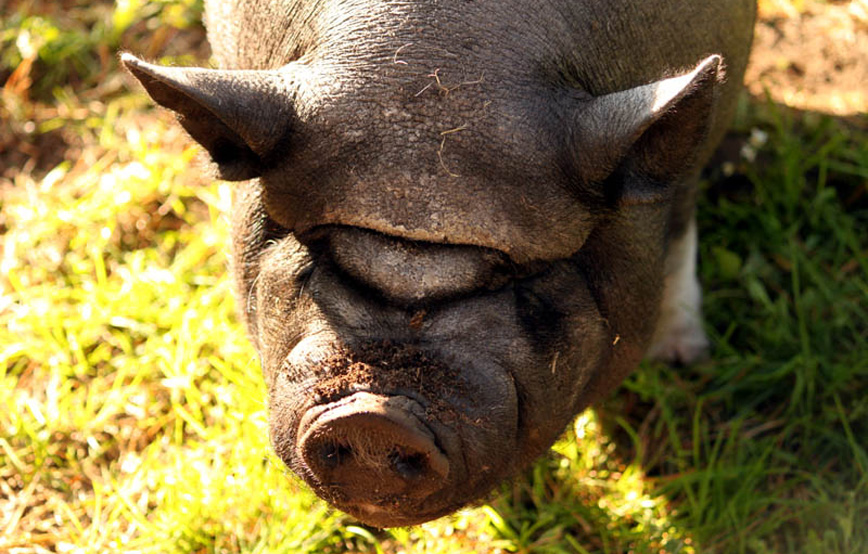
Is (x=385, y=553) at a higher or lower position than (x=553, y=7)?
lower

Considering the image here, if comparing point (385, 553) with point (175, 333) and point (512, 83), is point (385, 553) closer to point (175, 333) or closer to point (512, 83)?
point (175, 333)

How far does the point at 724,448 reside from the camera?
4.79 m

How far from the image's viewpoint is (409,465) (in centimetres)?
306

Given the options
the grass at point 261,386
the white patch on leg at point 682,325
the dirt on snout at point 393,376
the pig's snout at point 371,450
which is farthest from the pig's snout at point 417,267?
the white patch on leg at point 682,325

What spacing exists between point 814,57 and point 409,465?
184 inches

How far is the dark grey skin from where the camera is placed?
3047 mm

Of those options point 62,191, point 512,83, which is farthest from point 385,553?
point 62,191

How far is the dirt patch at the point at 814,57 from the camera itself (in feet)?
20.4

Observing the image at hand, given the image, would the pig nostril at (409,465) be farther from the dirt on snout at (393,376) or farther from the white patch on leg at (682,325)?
the white patch on leg at (682,325)

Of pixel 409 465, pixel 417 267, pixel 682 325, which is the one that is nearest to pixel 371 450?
pixel 409 465

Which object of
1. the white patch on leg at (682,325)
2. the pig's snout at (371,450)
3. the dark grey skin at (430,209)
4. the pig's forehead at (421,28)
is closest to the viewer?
the pig's snout at (371,450)

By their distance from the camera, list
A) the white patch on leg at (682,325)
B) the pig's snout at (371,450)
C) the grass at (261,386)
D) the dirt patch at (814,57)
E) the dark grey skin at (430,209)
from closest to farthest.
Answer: the pig's snout at (371,450) → the dark grey skin at (430,209) → the grass at (261,386) → the white patch on leg at (682,325) → the dirt patch at (814,57)

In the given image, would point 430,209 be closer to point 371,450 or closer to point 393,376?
point 393,376

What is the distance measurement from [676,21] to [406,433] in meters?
2.00
